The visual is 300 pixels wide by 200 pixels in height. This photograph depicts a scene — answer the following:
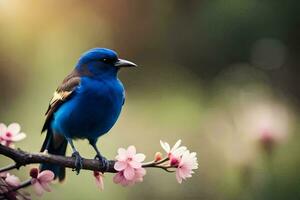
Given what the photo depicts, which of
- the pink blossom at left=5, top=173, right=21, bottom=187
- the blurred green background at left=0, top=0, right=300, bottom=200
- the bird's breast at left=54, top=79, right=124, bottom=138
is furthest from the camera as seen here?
the blurred green background at left=0, top=0, right=300, bottom=200

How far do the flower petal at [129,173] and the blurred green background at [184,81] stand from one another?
99 centimetres

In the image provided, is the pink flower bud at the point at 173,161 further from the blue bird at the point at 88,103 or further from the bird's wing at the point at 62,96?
the bird's wing at the point at 62,96

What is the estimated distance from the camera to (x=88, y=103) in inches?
51.3

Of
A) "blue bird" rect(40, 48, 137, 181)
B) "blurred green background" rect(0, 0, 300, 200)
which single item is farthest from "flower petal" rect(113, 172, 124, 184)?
"blurred green background" rect(0, 0, 300, 200)

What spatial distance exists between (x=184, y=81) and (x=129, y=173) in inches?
128

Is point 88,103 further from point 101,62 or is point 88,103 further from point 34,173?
point 34,173

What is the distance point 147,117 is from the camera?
361 cm

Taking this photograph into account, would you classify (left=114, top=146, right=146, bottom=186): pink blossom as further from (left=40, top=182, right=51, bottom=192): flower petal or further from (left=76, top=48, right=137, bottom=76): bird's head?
(left=76, top=48, right=137, bottom=76): bird's head

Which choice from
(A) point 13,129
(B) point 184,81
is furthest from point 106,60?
(B) point 184,81

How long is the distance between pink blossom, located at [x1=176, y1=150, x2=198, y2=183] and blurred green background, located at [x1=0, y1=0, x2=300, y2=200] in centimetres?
A: 94

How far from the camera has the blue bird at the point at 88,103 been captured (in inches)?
50.3

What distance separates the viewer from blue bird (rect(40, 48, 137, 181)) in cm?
128

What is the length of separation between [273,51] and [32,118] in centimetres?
173

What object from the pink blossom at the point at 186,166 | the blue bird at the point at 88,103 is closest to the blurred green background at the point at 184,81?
the blue bird at the point at 88,103
